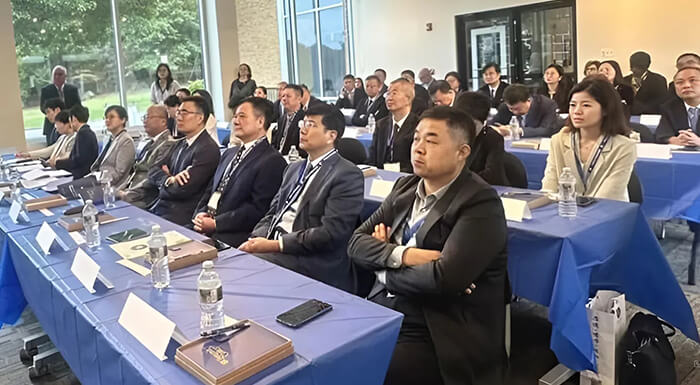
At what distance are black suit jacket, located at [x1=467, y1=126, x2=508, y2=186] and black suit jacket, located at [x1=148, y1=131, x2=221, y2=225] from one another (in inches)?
65.7

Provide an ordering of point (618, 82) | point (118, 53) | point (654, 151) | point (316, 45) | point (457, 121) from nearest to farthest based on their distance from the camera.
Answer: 1. point (457, 121)
2. point (654, 151)
3. point (618, 82)
4. point (118, 53)
5. point (316, 45)

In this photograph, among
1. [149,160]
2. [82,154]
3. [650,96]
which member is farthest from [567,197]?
[650,96]

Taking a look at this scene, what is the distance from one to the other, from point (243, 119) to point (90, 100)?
6696mm

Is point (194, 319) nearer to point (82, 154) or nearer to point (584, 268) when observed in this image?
point (584, 268)

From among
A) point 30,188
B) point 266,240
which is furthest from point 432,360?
point 30,188

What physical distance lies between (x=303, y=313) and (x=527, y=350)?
5.42ft

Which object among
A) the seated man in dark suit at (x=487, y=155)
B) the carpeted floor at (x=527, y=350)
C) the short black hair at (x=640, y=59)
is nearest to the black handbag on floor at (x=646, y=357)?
the carpeted floor at (x=527, y=350)

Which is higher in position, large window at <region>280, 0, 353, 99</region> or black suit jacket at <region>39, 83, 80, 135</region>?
large window at <region>280, 0, 353, 99</region>

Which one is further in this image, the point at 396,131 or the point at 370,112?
the point at 370,112

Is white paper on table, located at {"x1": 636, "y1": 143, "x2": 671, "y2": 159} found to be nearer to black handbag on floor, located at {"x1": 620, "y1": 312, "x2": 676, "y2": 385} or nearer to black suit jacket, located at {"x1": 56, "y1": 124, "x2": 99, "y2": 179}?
black handbag on floor, located at {"x1": 620, "y1": 312, "x2": 676, "y2": 385}

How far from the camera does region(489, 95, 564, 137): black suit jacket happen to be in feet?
17.2

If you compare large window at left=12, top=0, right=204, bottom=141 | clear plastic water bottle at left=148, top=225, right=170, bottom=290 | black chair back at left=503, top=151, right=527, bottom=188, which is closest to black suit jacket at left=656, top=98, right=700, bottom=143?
black chair back at left=503, top=151, right=527, bottom=188

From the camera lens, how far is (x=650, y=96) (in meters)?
6.66

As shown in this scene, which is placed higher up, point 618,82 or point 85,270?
point 618,82
